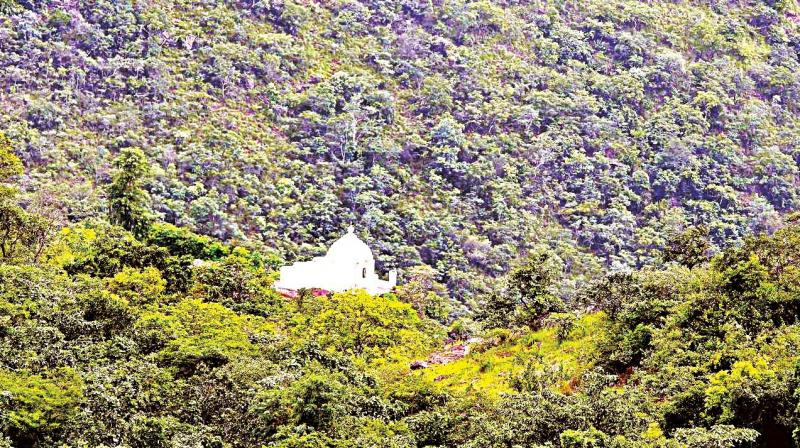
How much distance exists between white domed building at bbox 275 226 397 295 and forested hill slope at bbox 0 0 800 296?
15228 millimetres

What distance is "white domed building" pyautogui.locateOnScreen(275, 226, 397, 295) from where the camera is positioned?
58.8 m

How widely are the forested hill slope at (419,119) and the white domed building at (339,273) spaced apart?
15.2 m

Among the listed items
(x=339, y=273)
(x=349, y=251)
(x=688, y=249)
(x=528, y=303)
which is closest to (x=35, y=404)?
(x=528, y=303)

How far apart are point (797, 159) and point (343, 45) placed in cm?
4447

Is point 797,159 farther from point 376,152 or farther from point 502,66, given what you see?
point 376,152

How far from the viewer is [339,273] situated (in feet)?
198

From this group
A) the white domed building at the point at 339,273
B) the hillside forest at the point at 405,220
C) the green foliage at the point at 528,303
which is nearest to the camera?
the hillside forest at the point at 405,220

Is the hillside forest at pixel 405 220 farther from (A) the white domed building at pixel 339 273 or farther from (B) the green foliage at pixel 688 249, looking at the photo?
(A) the white domed building at pixel 339 273

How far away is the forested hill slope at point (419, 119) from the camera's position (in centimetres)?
8375

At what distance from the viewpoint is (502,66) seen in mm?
115938

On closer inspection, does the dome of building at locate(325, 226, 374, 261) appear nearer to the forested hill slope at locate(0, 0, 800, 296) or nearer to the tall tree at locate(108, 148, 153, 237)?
the tall tree at locate(108, 148, 153, 237)

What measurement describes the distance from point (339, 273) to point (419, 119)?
157 feet

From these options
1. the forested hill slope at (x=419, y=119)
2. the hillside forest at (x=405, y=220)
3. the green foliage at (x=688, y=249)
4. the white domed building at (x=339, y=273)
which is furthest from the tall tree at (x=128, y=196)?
the green foliage at (x=688, y=249)

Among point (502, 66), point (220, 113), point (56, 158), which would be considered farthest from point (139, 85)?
point (502, 66)
